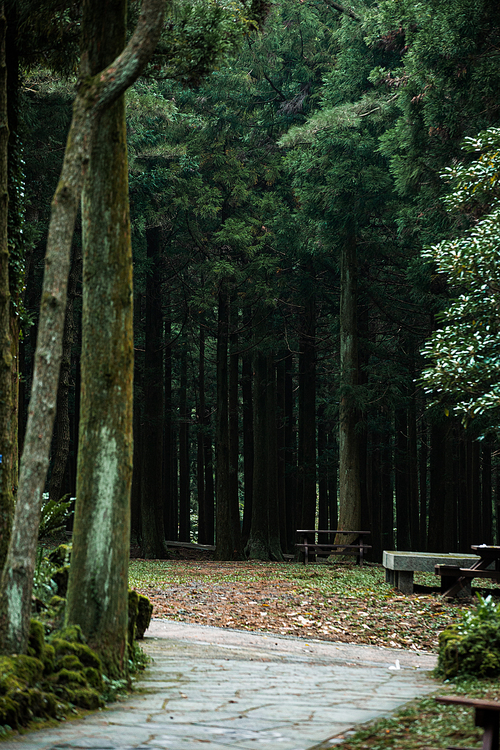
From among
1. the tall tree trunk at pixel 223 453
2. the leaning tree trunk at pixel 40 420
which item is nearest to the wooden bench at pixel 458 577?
the leaning tree trunk at pixel 40 420

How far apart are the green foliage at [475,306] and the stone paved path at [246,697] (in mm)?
5211

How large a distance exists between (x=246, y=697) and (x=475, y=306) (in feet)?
30.6

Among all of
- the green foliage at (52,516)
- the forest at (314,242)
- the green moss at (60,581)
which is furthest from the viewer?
the forest at (314,242)

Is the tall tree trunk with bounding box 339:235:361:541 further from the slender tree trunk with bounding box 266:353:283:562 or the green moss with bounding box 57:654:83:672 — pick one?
the green moss with bounding box 57:654:83:672

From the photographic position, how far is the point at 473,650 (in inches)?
255

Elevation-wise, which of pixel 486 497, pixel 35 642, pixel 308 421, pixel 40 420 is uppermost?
pixel 308 421

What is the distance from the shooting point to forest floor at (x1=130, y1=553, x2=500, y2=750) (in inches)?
185

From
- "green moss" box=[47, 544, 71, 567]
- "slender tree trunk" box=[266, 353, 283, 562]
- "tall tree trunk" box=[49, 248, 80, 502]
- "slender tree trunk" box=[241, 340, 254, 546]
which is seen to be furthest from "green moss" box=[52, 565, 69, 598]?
"slender tree trunk" box=[241, 340, 254, 546]

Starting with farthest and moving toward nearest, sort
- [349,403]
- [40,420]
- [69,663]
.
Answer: [349,403]
[69,663]
[40,420]

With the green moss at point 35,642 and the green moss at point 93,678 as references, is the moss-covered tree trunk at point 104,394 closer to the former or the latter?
the green moss at point 93,678

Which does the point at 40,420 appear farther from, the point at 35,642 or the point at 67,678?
the point at 67,678

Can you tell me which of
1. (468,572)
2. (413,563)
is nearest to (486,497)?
(413,563)

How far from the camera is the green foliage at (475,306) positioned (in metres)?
12.6

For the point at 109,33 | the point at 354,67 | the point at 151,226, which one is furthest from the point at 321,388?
the point at 109,33
